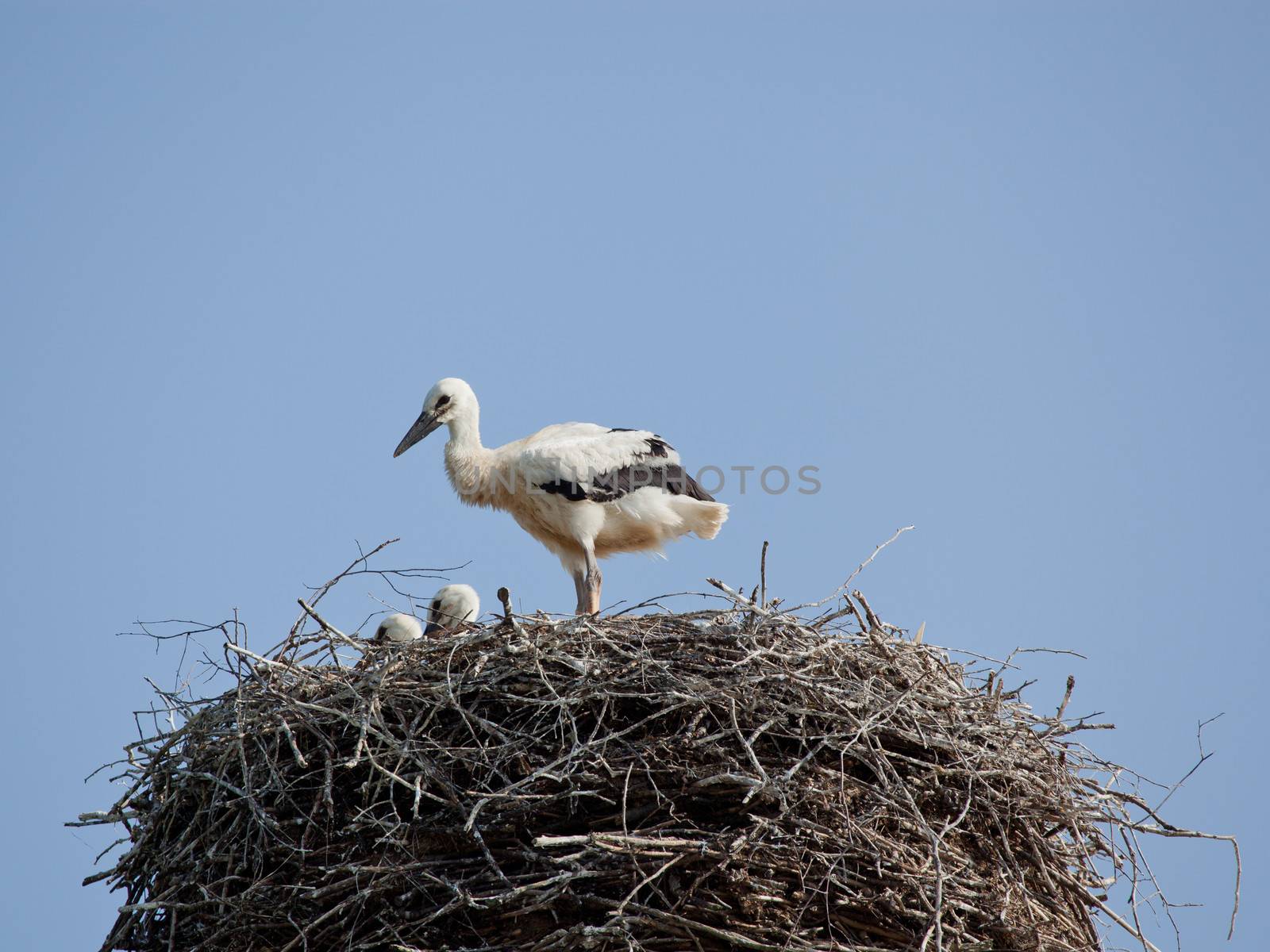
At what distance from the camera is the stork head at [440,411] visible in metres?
7.95

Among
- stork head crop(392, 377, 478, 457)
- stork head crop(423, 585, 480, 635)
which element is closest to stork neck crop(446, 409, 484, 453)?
stork head crop(392, 377, 478, 457)

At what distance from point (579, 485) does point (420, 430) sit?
1.09 m

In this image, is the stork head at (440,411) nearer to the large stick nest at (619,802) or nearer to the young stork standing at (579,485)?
the young stork standing at (579,485)

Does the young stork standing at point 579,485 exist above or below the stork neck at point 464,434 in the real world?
below

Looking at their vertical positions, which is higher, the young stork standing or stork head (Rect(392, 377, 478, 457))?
stork head (Rect(392, 377, 478, 457))

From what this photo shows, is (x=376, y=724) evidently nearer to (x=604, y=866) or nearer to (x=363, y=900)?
(x=363, y=900)

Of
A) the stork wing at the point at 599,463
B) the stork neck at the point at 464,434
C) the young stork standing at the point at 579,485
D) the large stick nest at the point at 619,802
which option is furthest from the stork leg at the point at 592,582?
the large stick nest at the point at 619,802

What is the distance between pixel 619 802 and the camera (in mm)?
4523

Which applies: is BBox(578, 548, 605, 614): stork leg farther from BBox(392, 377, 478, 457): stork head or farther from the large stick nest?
the large stick nest

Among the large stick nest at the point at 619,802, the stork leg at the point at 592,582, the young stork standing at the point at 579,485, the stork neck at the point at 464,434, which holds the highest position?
the stork neck at the point at 464,434

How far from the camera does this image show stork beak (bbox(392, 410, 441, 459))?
7973mm

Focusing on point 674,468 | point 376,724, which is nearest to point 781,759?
point 376,724

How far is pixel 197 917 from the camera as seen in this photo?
4719mm

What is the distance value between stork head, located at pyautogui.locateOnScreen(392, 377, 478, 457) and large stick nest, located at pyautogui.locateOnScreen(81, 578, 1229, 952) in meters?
2.88
